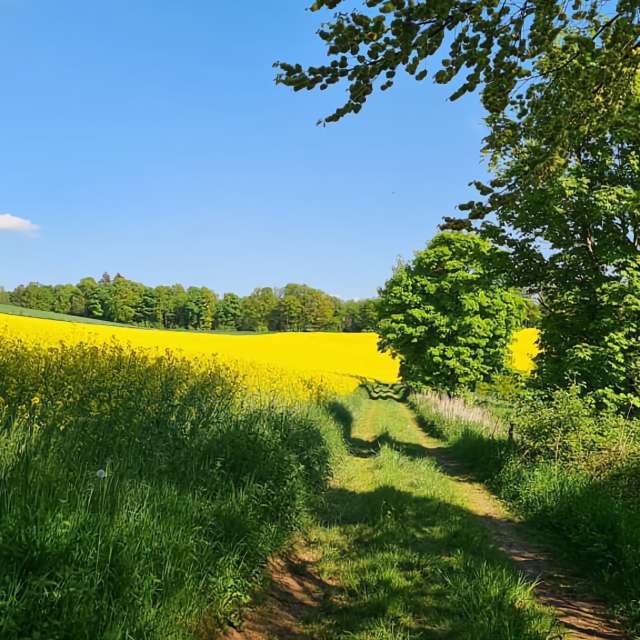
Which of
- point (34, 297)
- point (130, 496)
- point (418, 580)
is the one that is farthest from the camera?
point (34, 297)

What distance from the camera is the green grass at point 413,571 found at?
3.72m

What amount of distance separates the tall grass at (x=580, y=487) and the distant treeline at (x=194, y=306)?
81946mm

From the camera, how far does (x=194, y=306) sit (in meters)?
103

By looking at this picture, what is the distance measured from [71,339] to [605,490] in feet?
32.8

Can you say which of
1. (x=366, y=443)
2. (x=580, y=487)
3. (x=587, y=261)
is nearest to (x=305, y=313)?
(x=366, y=443)

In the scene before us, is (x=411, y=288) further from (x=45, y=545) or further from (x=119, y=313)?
(x=119, y=313)

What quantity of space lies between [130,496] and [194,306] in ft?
339

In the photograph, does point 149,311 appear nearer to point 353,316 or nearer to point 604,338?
point 353,316

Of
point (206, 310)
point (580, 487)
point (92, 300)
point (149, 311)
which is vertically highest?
point (206, 310)

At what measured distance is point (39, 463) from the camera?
3.48m

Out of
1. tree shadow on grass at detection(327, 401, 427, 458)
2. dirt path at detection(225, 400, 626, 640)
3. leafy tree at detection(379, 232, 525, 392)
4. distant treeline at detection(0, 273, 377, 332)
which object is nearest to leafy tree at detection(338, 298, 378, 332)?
distant treeline at detection(0, 273, 377, 332)

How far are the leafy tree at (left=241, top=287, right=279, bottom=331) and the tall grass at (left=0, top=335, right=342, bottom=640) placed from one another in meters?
102

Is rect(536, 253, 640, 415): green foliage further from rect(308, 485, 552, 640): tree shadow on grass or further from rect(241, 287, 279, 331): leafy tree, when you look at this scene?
rect(241, 287, 279, 331): leafy tree

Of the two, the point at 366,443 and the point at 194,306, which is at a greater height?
the point at 194,306
